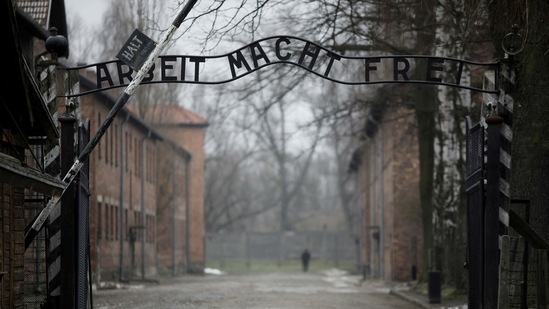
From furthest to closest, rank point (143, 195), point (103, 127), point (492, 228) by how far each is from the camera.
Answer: point (143, 195) → point (103, 127) → point (492, 228)

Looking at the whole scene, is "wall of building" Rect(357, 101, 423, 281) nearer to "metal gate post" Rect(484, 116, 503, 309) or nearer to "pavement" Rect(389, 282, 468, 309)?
"pavement" Rect(389, 282, 468, 309)

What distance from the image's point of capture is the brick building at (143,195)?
45719 mm

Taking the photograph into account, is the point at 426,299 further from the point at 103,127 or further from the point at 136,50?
the point at 103,127

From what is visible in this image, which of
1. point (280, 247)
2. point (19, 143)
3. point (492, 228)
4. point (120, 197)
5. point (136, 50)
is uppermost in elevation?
point (136, 50)

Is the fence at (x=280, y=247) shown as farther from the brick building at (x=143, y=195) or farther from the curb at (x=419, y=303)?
the curb at (x=419, y=303)

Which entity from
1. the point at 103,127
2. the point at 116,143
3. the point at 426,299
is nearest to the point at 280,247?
the point at 116,143

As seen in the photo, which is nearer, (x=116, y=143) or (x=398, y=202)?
(x=398, y=202)

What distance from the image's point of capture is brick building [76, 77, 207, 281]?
150 feet

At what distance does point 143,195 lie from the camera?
2315 inches

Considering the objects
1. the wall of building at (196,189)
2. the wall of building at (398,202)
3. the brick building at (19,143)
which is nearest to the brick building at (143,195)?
the wall of building at (196,189)

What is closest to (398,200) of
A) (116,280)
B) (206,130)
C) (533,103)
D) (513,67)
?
(116,280)

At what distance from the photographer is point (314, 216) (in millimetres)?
117312

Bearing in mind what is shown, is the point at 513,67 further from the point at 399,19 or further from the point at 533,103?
the point at 399,19

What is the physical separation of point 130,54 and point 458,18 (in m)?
8.49
